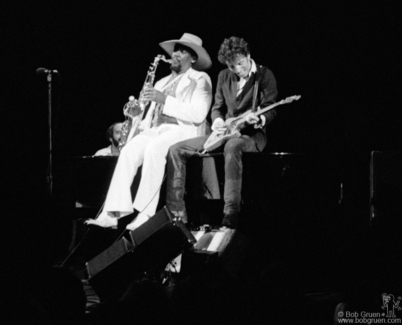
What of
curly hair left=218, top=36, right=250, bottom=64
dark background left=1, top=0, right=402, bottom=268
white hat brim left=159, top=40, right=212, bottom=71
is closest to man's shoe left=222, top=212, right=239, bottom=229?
dark background left=1, top=0, right=402, bottom=268

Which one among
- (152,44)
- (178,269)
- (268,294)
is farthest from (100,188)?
(268,294)

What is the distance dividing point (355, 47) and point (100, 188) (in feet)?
8.52

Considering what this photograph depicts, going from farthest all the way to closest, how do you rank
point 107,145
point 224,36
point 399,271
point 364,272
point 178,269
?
point 107,145, point 224,36, point 178,269, point 364,272, point 399,271

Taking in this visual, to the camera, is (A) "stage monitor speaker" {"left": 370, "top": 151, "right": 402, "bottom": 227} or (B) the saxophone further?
(B) the saxophone

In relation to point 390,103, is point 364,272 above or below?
below

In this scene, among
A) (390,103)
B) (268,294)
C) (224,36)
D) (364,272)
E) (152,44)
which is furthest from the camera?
(152,44)

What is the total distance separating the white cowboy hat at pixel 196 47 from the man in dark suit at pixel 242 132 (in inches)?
13.3

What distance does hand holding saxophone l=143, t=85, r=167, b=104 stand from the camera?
4.44m

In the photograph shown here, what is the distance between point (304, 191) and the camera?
12.4ft

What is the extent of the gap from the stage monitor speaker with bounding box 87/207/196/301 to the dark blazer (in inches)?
51.0

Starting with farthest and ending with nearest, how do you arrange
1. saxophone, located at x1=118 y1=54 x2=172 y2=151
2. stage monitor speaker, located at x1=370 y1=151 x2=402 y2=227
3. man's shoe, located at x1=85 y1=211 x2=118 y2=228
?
1. saxophone, located at x1=118 y1=54 x2=172 y2=151
2. man's shoe, located at x1=85 y1=211 x2=118 y2=228
3. stage monitor speaker, located at x1=370 y1=151 x2=402 y2=227

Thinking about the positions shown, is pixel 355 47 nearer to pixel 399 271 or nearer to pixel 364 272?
pixel 364 272

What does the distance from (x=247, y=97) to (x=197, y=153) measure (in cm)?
68

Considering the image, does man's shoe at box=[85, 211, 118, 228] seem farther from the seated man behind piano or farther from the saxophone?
the seated man behind piano
